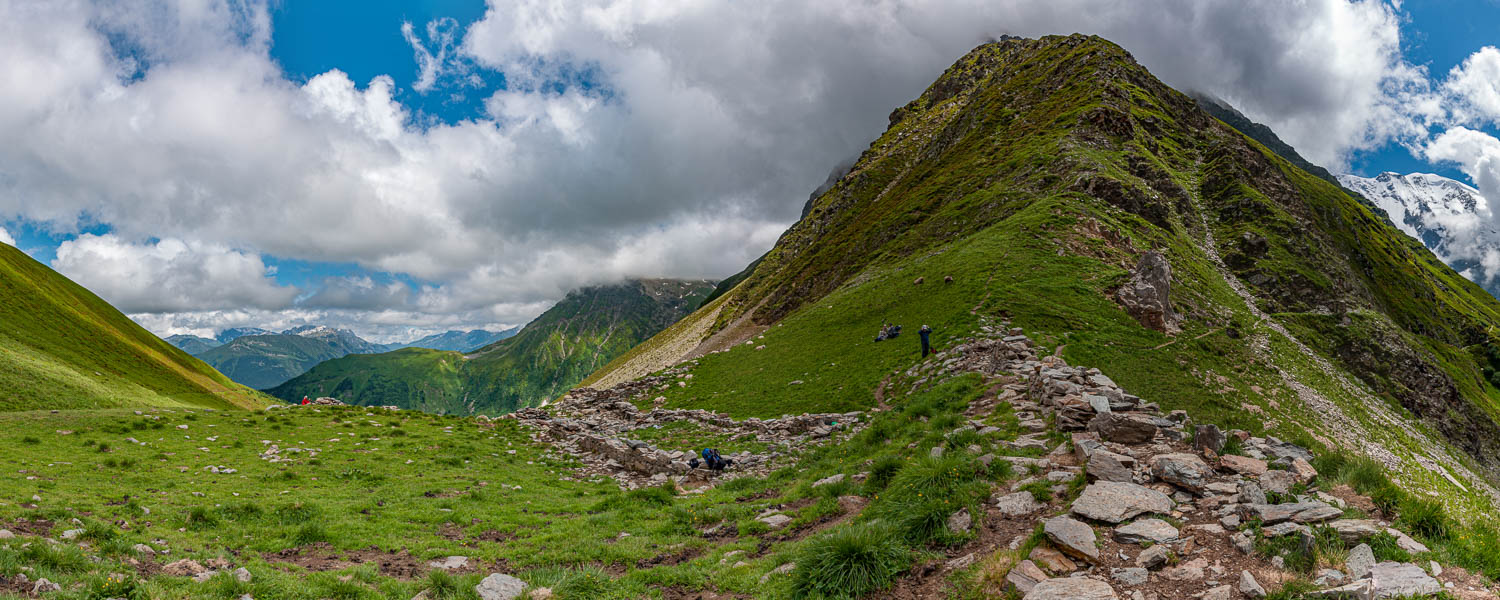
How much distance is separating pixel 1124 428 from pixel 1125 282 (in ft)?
97.3

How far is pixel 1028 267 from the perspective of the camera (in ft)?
134

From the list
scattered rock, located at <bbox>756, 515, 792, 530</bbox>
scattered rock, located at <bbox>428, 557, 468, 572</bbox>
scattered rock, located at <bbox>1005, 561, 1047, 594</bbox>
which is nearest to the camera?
scattered rock, located at <bbox>1005, 561, 1047, 594</bbox>

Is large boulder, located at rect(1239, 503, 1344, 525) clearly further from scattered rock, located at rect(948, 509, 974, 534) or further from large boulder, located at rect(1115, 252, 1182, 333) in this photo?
large boulder, located at rect(1115, 252, 1182, 333)

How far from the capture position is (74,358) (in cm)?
4716

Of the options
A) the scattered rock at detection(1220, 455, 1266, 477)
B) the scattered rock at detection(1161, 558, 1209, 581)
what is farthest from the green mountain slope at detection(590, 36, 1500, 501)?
the scattered rock at detection(1161, 558, 1209, 581)

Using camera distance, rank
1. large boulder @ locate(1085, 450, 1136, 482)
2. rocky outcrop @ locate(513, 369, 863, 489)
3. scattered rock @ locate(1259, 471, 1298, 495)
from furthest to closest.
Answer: rocky outcrop @ locate(513, 369, 863, 489) → large boulder @ locate(1085, 450, 1136, 482) → scattered rock @ locate(1259, 471, 1298, 495)

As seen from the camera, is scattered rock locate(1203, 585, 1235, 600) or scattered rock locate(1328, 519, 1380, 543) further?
scattered rock locate(1328, 519, 1380, 543)

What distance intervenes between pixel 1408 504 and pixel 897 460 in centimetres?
916

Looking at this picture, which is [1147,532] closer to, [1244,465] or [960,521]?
[960,521]

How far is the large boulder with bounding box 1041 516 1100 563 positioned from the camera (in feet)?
27.0

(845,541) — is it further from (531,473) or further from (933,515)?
(531,473)

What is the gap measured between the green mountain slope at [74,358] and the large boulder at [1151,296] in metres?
68.7

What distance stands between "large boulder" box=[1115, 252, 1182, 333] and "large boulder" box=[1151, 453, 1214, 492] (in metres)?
27.2

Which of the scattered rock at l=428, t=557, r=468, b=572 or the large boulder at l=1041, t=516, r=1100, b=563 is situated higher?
the large boulder at l=1041, t=516, r=1100, b=563
